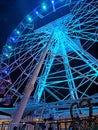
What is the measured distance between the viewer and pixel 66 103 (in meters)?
14.2

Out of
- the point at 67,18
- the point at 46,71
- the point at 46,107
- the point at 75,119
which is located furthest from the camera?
the point at 46,71

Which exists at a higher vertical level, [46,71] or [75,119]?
[46,71]

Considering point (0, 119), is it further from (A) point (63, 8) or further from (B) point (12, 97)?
(A) point (63, 8)

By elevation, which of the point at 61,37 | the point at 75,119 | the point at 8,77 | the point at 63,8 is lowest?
the point at 75,119

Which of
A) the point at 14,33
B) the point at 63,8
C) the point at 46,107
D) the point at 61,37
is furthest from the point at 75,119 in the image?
the point at 14,33

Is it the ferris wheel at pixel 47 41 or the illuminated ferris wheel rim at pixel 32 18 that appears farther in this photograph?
the illuminated ferris wheel rim at pixel 32 18

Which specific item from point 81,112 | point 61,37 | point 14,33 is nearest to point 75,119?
point 81,112

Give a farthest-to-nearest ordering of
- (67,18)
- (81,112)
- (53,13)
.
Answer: (53,13) → (67,18) → (81,112)

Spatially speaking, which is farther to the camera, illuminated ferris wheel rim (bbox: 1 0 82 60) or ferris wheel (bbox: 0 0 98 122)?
illuminated ferris wheel rim (bbox: 1 0 82 60)

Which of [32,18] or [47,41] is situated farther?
[32,18]

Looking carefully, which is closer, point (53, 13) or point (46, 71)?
point (53, 13)

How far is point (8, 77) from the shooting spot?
61.2 ft

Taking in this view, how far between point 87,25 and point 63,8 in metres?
2.52

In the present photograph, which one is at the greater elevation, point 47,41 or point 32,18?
point 32,18
